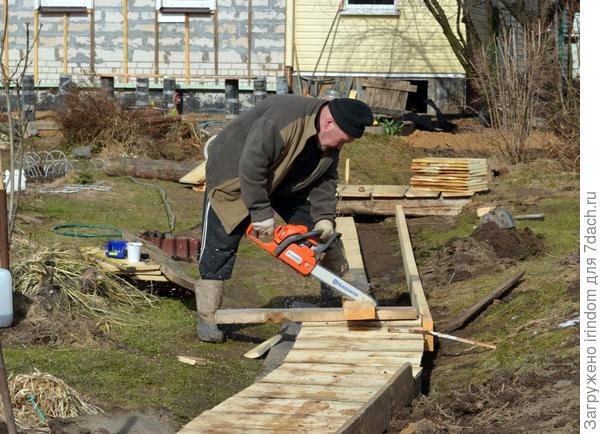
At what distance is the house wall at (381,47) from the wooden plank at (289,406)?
61.7 feet

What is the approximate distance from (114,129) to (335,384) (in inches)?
482

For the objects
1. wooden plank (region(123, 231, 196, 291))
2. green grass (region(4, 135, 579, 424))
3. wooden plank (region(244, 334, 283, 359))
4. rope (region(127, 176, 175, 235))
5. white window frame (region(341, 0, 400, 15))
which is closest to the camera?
green grass (region(4, 135, 579, 424))

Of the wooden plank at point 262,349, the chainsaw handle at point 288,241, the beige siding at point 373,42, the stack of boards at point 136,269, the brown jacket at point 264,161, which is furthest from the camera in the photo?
the beige siding at point 373,42

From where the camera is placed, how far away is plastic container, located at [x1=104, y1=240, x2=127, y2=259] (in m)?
10.0

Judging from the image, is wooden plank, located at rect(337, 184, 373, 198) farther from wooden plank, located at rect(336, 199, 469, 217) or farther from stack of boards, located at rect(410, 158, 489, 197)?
stack of boards, located at rect(410, 158, 489, 197)

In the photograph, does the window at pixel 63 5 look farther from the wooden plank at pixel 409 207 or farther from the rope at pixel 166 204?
the wooden plank at pixel 409 207

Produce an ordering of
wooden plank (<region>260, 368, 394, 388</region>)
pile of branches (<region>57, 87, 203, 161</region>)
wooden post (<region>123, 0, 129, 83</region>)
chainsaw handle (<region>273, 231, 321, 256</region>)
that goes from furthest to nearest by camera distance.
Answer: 1. wooden post (<region>123, 0, 129, 83</region>)
2. pile of branches (<region>57, 87, 203, 161</region>)
3. chainsaw handle (<region>273, 231, 321, 256</region>)
4. wooden plank (<region>260, 368, 394, 388</region>)

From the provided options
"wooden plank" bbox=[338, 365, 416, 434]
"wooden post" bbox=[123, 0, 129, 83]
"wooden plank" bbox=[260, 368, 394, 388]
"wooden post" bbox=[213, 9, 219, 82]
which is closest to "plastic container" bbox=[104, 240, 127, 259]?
"wooden plank" bbox=[260, 368, 394, 388]

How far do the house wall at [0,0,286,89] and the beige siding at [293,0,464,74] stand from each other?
2.01 feet

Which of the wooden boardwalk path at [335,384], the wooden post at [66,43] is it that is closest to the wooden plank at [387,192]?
the wooden boardwalk path at [335,384]

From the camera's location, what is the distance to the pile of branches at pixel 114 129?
60.1 feet

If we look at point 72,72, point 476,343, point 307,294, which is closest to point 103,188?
point 307,294

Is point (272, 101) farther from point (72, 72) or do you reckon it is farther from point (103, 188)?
point (72, 72)

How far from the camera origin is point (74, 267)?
31.0 feet
